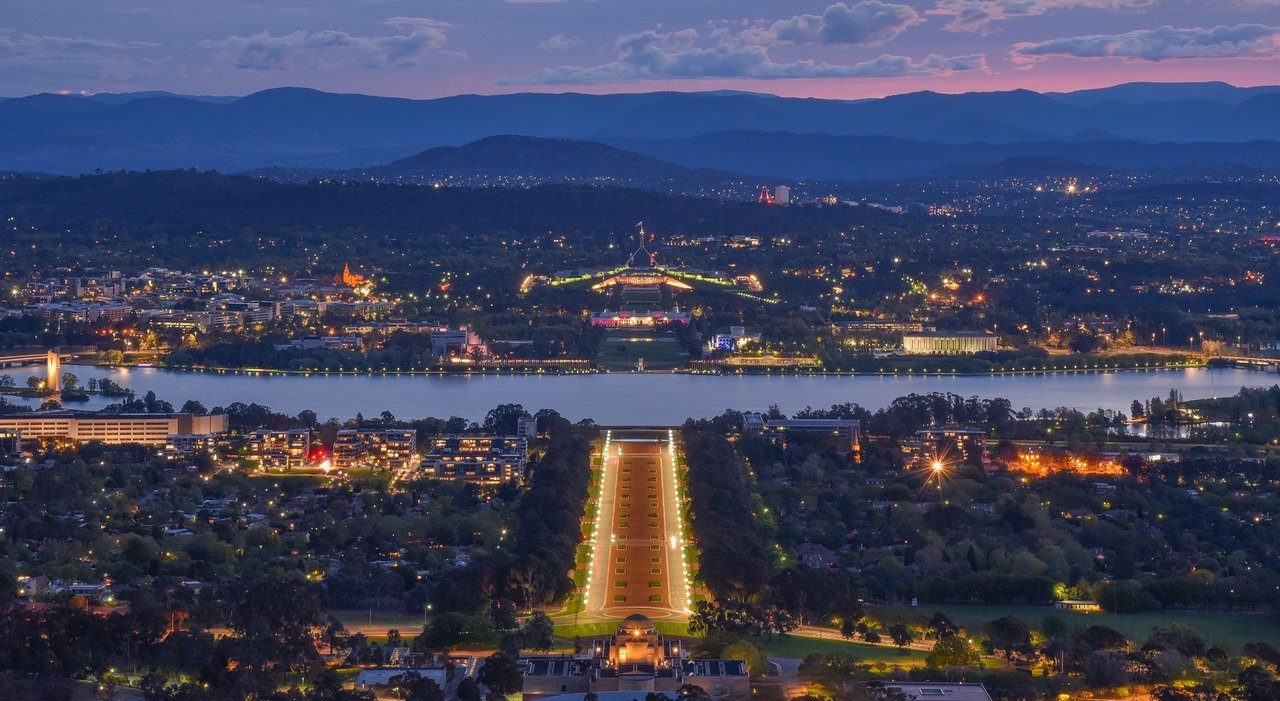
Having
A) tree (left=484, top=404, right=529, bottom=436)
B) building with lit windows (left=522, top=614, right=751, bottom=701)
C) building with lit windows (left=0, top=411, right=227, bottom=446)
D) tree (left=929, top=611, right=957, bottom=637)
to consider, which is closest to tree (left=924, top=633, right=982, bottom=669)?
tree (left=929, top=611, right=957, bottom=637)

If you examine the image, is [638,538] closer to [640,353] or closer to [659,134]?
[640,353]

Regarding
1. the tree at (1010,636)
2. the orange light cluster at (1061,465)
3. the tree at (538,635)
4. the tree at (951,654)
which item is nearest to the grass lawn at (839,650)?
the tree at (951,654)

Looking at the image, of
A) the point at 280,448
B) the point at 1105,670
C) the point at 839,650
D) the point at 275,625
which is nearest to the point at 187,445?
the point at 280,448

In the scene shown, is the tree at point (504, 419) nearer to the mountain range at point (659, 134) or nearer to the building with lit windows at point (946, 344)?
the building with lit windows at point (946, 344)

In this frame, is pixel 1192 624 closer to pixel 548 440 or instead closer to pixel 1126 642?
pixel 1126 642

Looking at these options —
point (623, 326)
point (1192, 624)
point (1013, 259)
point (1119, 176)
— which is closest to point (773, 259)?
point (1013, 259)

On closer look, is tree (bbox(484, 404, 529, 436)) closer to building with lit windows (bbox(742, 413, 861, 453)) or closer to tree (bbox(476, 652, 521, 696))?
building with lit windows (bbox(742, 413, 861, 453))
